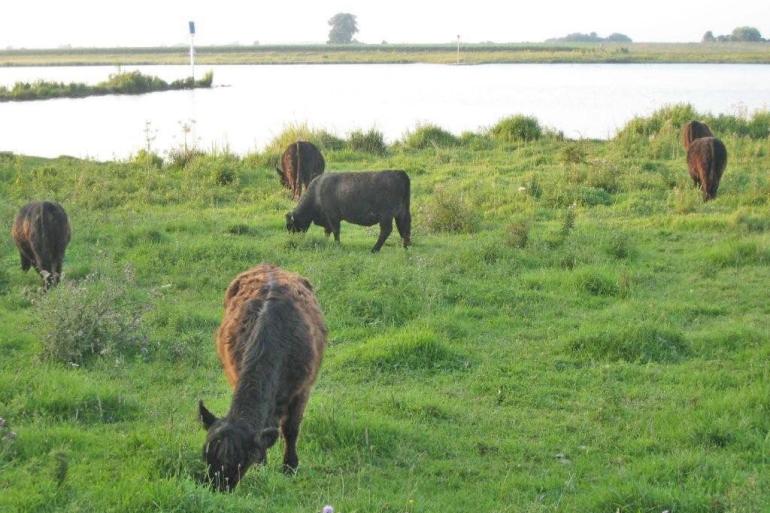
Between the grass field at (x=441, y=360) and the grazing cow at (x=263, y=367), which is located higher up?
the grazing cow at (x=263, y=367)

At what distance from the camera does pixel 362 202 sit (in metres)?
12.7

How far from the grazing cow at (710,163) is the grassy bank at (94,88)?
98.2 ft

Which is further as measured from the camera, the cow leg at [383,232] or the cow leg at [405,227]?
the cow leg at [405,227]

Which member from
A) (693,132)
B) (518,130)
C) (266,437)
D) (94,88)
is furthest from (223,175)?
(94,88)

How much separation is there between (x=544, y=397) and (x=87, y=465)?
12.0 ft

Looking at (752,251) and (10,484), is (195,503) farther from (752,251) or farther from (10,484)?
(752,251)

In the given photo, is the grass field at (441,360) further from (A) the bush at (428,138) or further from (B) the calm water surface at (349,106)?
(B) the calm water surface at (349,106)

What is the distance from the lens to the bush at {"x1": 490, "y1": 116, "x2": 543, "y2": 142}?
2330cm

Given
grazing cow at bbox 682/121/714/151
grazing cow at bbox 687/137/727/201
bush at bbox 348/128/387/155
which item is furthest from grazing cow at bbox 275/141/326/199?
grazing cow at bbox 682/121/714/151

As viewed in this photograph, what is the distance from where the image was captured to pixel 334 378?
779 centimetres

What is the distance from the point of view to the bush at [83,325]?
25.6ft

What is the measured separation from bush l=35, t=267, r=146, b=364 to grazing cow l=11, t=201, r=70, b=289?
174 cm

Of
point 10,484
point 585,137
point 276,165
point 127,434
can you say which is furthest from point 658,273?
point 585,137

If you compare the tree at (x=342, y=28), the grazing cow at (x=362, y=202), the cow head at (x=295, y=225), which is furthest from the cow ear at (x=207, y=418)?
the tree at (x=342, y=28)
